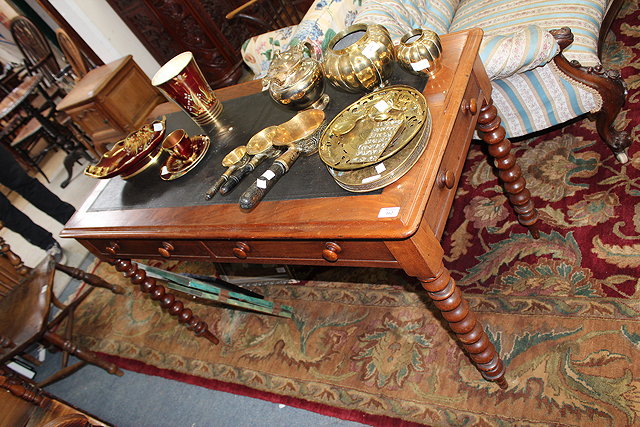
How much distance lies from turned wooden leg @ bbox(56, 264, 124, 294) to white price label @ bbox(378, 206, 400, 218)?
2.18m

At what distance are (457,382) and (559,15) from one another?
5.19 feet

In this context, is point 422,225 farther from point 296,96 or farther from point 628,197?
point 628,197

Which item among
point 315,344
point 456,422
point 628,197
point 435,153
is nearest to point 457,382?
point 456,422

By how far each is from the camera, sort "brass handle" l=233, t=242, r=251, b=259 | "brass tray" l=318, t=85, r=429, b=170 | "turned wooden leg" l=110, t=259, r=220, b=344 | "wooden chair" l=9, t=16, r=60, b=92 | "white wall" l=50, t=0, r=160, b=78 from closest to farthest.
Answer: "brass tray" l=318, t=85, r=429, b=170 < "brass handle" l=233, t=242, r=251, b=259 < "turned wooden leg" l=110, t=259, r=220, b=344 < "white wall" l=50, t=0, r=160, b=78 < "wooden chair" l=9, t=16, r=60, b=92

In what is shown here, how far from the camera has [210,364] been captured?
7.27 feet

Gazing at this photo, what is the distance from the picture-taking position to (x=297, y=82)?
58.5 inches

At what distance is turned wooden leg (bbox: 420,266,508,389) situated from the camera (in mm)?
1200

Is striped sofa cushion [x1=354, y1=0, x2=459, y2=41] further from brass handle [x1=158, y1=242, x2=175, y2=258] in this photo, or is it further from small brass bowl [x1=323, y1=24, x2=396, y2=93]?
brass handle [x1=158, y1=242, x2=175, y2=258]

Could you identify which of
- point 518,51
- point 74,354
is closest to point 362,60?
point 518,51

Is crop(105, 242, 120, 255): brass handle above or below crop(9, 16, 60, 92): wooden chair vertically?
below

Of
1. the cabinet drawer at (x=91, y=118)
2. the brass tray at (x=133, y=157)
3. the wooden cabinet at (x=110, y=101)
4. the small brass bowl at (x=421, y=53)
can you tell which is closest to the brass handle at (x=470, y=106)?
the small brass bowl at (x=421, y=53)

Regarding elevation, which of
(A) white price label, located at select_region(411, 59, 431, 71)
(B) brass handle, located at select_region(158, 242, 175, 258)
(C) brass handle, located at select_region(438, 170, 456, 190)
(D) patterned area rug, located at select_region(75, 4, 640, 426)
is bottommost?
(D) patterned area rug, located at select_region(75, 4, 640, 426)

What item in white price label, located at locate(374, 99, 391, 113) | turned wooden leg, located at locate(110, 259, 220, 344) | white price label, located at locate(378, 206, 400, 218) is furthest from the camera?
turned wooden leg, located at locate(110, 259, 220, 344)

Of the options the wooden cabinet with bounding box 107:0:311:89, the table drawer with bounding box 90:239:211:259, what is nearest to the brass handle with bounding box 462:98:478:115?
the table drawer with bounding box 90:239:211:259
